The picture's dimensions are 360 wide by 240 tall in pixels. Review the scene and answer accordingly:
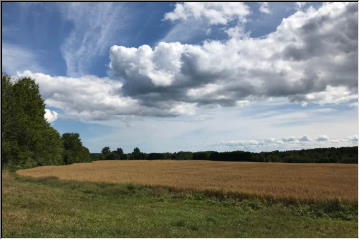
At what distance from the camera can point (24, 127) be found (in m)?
30.7

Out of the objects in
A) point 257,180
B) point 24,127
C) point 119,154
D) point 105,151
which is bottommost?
point 119,154

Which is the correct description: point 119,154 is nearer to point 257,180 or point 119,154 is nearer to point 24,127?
point 257,180

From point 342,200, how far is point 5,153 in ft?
83.4

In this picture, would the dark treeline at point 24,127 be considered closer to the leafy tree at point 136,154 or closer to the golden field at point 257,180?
the golden field at point 257,180

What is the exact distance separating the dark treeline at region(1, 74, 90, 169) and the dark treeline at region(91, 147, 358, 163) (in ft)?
127

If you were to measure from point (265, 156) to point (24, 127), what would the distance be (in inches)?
2862

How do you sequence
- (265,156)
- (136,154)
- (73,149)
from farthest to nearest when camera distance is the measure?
(136,154), (73,149), (265,156)

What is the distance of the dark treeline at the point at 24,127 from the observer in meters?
29.2

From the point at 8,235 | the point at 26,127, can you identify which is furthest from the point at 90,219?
the point at 26,127

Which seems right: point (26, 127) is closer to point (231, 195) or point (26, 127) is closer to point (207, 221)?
point (231, 195)

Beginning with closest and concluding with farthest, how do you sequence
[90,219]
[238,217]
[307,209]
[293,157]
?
[90,219] < [238,217] < [307,209] < [293,157]

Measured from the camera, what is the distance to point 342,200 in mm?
20734

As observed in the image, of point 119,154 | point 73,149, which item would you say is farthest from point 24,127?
point 119,154

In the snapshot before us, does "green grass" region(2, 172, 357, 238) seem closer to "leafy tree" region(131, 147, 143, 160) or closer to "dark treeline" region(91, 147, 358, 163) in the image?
"dark treeline" region(91, 147, 358, 163)
